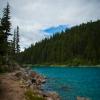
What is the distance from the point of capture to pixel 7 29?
7075 cm

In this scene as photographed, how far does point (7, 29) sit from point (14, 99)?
46.1m

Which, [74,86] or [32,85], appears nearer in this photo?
[32,85]

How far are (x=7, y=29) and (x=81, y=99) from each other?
42.4 m

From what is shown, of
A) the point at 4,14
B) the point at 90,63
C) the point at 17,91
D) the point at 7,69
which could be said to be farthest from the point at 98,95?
the point at 90,63

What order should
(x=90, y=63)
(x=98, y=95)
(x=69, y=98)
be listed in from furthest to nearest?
(x=90, y=63) → (x=98, y=95) → (x=69, y=98)

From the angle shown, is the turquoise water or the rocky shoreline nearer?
the rocky shoreline

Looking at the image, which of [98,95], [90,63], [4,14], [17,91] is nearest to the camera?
[17,91]

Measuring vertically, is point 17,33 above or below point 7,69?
above

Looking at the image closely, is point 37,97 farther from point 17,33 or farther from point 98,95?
point 17,33

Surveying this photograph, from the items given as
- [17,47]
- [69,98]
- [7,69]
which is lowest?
[69,98]

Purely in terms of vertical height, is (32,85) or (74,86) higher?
(32,85)

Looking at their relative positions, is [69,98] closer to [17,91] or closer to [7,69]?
[17,91]

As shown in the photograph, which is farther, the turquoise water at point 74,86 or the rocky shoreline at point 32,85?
the turquoise water at point 74,86

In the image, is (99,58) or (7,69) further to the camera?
(99,58)
